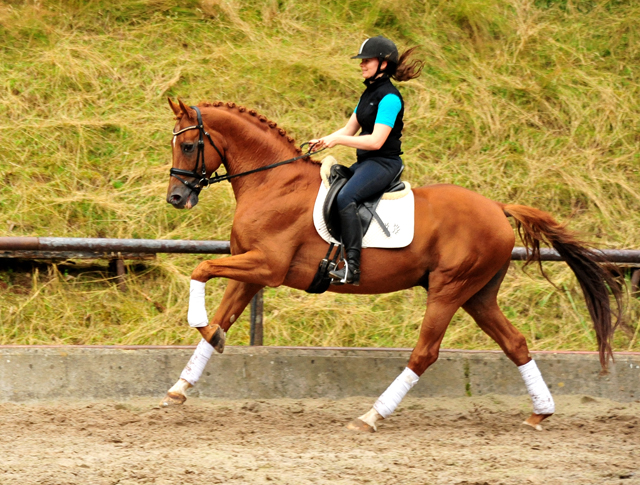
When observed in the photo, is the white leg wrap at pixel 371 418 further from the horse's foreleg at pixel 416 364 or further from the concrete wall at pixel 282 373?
the concrete wall at pixel 282 373

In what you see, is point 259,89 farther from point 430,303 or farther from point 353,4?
point 430,303

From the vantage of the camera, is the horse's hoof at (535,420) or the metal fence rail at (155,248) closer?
the horse's hoof at (535,420)

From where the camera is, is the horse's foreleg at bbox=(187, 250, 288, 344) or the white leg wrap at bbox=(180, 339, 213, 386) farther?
the white leg wrap at bbox=(180, 339, 213, 386)

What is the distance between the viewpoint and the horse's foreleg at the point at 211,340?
5.14 metres

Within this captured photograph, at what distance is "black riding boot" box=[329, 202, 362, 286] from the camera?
513 centimetres

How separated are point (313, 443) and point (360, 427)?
49cm

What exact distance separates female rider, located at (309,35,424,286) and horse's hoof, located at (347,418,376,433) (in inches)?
37.4

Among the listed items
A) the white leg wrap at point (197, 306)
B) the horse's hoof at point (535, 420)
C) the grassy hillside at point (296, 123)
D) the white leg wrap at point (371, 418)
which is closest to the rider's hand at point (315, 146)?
the white leg wrap at point (197, 306)

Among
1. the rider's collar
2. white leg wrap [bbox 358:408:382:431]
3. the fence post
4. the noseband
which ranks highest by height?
the rider's collar

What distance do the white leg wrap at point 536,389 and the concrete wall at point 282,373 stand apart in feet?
1.53

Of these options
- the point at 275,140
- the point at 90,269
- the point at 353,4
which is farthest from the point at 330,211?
the point at 353,4

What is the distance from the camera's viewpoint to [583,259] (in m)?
5.74

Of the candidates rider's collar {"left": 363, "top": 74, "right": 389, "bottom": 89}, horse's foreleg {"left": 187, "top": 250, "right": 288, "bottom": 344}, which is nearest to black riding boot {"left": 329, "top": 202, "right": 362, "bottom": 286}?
horse's foreleg {"left": 187, "top": 250, "right": 288, "bottom": 344}

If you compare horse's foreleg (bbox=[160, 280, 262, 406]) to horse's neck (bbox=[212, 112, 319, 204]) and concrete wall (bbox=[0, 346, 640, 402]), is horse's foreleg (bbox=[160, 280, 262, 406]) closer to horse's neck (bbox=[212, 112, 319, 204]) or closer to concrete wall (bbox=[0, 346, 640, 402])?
concrete wall (bbox=[0, 346, 640, 402])
